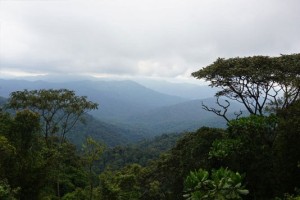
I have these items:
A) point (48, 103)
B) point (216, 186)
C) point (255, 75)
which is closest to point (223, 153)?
point (255, 75)

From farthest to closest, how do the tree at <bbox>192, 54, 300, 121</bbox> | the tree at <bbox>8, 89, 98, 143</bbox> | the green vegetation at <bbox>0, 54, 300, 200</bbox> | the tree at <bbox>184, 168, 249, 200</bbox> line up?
1. the tree at <bbox>8, 89, 98, 143</bbox>
2. the tree at <bbox>192, 54, 300, 121</bbox>
3. the green vegetation at <bbox>0, 54, 300, 200</bbox>
4. the tree at <bbox>184, 168, 249, 200</bbox>

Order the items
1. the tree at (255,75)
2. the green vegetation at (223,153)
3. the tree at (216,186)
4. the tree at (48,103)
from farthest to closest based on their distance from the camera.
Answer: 1. the tree at (48,103)
2. the tree at (255,75)
3. the green vegetation at (223,153)
4. the tree at (216,186)

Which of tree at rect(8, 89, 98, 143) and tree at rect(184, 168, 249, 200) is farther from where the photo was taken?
tree at rect(8, 89, 98, 143)

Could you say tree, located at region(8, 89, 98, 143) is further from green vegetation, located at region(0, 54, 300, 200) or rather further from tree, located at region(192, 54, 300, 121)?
tree, located at region(192, 54, 300, 121)

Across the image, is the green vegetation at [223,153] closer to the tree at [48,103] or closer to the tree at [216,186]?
the tree at [216,186]

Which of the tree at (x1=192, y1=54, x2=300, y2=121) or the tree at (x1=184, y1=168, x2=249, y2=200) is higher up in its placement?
the tree at (x1=192, y1=54, x2=300, y2=121)

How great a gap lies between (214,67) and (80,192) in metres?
14.4

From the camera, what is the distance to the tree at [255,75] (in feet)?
78.1

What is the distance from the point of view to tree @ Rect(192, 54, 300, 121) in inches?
937

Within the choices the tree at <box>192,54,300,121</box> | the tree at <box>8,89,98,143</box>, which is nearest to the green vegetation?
the tree at <box>192,54,300,121</box>

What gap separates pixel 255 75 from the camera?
24281mm

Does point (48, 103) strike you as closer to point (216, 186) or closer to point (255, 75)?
point (255, 75)

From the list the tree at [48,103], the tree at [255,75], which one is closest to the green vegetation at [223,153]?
the tree at [255,75]

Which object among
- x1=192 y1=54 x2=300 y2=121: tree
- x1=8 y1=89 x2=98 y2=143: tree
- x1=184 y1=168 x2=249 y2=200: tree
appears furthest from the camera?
x1=8 y1=89 x2=98 y2=143: tree
